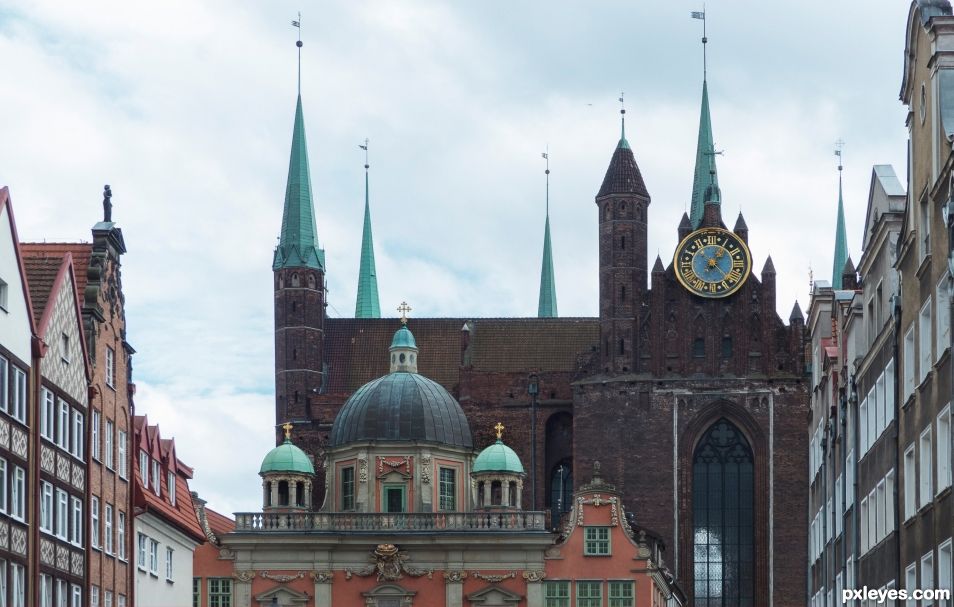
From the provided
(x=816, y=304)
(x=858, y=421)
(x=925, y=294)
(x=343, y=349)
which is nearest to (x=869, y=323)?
(x=858, y=421)

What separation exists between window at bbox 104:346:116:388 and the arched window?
2368 inches

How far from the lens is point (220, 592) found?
108m

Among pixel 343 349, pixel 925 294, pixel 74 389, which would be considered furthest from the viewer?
pixel 343 349

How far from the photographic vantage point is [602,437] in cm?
11950

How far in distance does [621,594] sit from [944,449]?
6533cm

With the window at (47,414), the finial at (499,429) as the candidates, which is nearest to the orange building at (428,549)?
the finial at (499,429)

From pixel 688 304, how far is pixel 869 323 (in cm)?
6919

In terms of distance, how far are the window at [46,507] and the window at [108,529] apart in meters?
6.04

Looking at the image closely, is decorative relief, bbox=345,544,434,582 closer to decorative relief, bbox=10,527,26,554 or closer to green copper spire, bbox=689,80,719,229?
green copper spire, bbox=689,80,719,229

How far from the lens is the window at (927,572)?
42.1 m

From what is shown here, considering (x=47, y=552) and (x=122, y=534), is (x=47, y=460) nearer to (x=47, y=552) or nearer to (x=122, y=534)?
(x=47, y=552)

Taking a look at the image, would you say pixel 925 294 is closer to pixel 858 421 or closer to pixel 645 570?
pixel 858 421

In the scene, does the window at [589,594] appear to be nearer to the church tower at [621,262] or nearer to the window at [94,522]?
the church tower at [621,262]

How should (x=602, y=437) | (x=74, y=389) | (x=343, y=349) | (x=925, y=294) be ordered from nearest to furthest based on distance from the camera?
(x=925, y=294) < (x=74, y=389) < (x=602, y=437) < (x=343, y=349)
